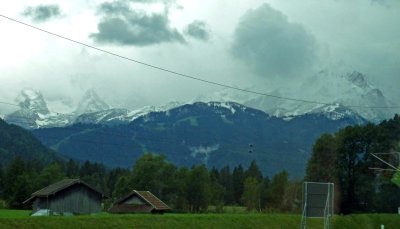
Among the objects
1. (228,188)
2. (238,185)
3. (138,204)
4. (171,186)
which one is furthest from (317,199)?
(228,188)

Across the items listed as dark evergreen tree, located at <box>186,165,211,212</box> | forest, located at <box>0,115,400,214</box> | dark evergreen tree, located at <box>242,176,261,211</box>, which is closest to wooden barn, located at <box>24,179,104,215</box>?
forest, located at <box>0,115,400,214</box>

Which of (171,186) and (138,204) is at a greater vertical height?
(171,186)

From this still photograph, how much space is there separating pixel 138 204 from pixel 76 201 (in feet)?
30.7

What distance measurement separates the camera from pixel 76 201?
80.4 m

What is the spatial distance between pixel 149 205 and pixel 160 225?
39652 mm

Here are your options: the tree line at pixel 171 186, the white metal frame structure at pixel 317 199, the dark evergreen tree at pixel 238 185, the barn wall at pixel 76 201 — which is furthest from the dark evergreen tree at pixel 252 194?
the white metal frame structure at pixel 317 199

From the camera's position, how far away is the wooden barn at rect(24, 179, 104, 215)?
78.1m

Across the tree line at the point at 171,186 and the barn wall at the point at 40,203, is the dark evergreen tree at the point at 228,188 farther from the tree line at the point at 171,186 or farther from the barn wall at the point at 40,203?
the barn wall at the point at 40,203

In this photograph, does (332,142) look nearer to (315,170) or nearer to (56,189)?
(315,170)

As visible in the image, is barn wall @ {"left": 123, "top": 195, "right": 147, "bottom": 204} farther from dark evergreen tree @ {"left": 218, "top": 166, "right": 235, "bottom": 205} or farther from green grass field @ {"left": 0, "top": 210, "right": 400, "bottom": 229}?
dark evergreen tree @ {"left": 218, "top": 166, "right": 235, "bottom": 205}

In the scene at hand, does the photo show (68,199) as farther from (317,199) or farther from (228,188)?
(228,188)

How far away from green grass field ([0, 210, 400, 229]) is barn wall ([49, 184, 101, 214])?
29.0 metres

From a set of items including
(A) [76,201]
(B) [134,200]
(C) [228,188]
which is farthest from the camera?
(C) [228,188]

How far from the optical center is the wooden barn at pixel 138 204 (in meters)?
83.4
